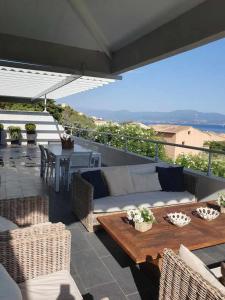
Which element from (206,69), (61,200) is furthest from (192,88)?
(61,200)

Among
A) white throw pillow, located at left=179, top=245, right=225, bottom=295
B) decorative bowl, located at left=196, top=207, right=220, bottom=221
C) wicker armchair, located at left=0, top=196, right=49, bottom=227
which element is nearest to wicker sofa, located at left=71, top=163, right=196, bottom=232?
decorative bowl, located at left=196, top=207, right=220, bottom=221

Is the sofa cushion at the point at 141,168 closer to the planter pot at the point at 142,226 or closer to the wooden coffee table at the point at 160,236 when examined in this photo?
the wooden coffee table at the point at 160,236

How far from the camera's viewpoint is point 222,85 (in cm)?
6369

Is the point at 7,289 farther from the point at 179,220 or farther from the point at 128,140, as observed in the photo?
the point at 128,140

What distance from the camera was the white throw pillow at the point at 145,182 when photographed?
425 centimetres

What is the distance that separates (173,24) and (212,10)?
69 centimetres

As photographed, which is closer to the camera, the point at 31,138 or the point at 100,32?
the point at 100,32

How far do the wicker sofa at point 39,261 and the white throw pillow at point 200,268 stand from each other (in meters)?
0.71

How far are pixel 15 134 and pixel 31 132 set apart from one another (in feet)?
2.56

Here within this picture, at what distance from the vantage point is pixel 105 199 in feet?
12.5

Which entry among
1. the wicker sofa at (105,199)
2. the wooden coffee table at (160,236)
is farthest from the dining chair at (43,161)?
the wooden coffee table at (160,236)

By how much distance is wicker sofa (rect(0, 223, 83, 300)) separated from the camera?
5.80 feet

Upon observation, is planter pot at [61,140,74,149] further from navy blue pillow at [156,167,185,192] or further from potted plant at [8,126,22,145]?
potted plant at [8,126,22,145]

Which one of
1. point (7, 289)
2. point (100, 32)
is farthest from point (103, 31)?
point (7, 289)
